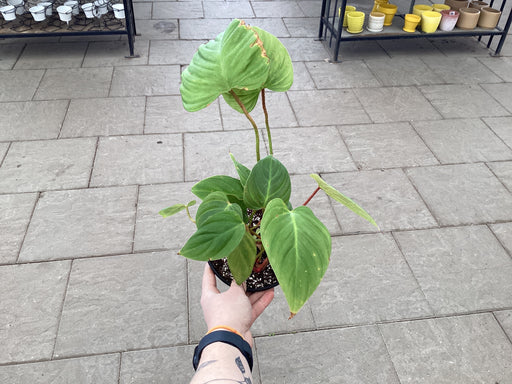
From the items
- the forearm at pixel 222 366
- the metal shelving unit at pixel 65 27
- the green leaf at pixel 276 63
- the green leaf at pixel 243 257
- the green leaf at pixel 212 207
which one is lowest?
the metal shelving unit at pixel 65 27

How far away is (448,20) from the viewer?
3.70 m

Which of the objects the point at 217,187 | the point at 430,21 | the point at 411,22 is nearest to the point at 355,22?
the point at 411,22

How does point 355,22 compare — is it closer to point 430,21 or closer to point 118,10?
point 430,21

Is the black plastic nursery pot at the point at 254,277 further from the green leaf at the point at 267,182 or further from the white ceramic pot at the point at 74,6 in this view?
the white ceramic pot at the point at 74,6

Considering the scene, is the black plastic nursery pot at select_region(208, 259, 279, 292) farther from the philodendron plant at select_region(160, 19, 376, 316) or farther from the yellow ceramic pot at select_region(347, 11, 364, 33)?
the yellow ceramic pot at select_region(347, 11, 364, 33)

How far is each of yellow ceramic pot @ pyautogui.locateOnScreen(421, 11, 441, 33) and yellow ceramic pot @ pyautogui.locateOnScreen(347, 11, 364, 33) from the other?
1.84 ft

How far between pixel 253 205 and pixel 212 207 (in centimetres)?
15

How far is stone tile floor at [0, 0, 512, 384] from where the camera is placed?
169cm

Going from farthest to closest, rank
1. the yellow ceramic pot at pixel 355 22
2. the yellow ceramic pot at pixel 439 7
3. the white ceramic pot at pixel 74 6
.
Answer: the yellow ceramic pot at pixel 439 7
the white ceramic pot at pixel 74 6
the yellow ceramic pot at pixel 355 22

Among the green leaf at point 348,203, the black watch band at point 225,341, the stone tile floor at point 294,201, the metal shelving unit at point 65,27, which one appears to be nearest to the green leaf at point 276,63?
the green leaf at point 348,203

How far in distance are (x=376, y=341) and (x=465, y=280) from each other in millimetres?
591

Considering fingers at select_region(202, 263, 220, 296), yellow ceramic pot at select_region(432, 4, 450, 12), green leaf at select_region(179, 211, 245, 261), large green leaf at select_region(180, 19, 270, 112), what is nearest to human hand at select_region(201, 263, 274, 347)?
fingers at select_region(202, 263, 220, 296)

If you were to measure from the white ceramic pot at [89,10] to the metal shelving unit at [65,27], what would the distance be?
8 centimetres

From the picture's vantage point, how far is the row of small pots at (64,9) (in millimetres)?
3498
